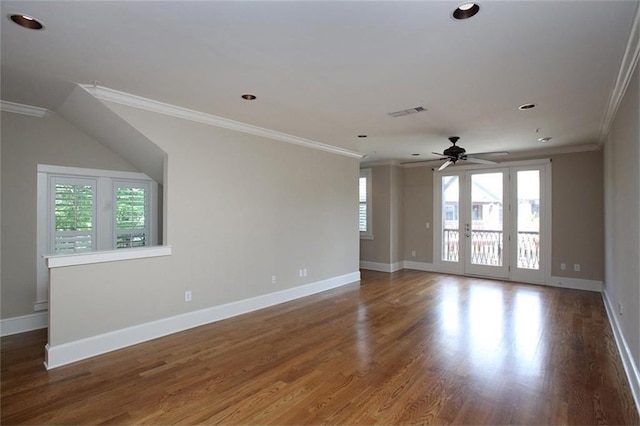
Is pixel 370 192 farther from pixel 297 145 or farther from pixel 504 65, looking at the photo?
pixel 504 65

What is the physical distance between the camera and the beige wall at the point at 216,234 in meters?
3.32

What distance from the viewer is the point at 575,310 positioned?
15.4 ft

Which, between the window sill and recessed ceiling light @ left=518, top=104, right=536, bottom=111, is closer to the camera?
the window sill

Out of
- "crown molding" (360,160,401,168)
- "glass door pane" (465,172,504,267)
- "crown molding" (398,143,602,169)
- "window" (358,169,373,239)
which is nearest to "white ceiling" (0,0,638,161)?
"crown molding" (398,143,602,169)

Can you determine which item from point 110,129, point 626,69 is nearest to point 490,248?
point 626,69

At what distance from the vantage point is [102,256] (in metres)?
3.32

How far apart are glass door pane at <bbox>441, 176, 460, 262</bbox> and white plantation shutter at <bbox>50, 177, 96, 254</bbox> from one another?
680cm

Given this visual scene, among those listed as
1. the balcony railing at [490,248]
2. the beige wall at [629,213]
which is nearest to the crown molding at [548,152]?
the balcony railing at [490,248]

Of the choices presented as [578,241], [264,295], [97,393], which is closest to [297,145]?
→ [264,295]

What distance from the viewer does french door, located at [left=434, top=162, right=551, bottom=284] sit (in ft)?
21.2

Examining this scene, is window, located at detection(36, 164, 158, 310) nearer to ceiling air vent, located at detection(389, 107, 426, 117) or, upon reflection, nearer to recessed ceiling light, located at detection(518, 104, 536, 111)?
ceiling air vent, located at detection(389, 107, 426, 117)

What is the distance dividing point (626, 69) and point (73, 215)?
603 cm

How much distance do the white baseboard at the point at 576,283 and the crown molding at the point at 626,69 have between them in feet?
10.7

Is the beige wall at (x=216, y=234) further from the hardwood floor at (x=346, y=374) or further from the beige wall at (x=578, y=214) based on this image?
the beige wall at (x=578, y=214)
